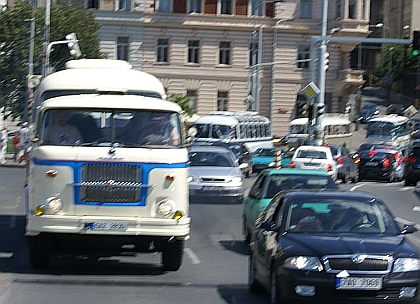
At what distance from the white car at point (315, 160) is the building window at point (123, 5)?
27.1 m

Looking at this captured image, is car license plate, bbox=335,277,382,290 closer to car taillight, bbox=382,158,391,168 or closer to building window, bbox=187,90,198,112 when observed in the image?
car taillight, bbox=382,158,391,168

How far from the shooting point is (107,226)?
12586mm

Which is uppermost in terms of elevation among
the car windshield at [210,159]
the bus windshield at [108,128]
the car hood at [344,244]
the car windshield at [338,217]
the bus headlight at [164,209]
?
the bus windshield at [108,128]

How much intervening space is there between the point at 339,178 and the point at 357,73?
30974 mm

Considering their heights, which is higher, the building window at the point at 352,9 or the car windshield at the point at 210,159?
the building window at the point at 352,9

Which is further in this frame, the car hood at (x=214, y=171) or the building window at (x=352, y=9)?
the building window at (x=352, y=9)

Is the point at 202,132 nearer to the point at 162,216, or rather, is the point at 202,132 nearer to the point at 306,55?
the point at 306,55

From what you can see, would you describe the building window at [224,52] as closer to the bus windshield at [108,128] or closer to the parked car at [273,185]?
the parked car at [273,185]

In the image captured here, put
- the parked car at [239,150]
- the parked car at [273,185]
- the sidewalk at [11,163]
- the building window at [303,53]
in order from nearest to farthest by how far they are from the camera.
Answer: the parked car at [273,185], the sidewalk at [11,163], the parked car at [239,150], the building window at [303,53]

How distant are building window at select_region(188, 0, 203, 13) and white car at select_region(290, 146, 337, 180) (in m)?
29.9

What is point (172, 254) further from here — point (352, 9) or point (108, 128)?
point (352, 9)

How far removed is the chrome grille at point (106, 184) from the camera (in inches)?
496

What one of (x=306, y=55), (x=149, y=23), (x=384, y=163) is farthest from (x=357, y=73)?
(x=384, y=163)

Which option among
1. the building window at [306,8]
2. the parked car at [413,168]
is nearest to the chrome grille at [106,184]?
the parked car at [413,168]
